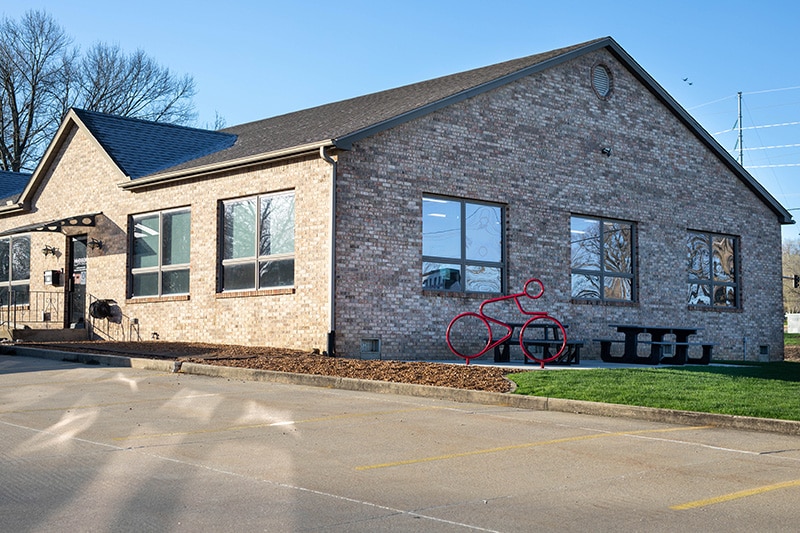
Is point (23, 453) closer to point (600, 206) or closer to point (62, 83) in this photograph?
point (600, 206)

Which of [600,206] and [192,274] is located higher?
[600,206]

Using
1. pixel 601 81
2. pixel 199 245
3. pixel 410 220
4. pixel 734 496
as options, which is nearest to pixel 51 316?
pixel 199 245

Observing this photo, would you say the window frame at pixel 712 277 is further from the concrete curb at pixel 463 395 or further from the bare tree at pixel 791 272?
the bare tree at pixel 791 272

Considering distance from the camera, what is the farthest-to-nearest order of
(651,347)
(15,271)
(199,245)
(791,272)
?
(791,272), (15,271), (199,245), (651,347)

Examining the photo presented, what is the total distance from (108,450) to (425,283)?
11530 mm

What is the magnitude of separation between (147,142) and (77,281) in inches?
162

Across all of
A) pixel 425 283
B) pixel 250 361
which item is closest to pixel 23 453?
pixel 250 361

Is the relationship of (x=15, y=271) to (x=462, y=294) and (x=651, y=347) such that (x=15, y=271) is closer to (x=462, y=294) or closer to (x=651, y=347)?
(x=462, y=294)

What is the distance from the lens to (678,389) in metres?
13.1

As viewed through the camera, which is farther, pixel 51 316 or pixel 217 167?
pixel 51 316

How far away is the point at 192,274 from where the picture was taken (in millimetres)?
21266

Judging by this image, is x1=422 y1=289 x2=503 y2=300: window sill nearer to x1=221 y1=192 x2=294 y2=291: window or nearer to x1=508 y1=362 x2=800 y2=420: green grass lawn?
x1=221 y1=192 x2=294 y2=291: window

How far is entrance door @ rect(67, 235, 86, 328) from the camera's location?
2508cm

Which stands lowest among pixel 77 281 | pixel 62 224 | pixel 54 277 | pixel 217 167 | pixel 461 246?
pixel 77 281
